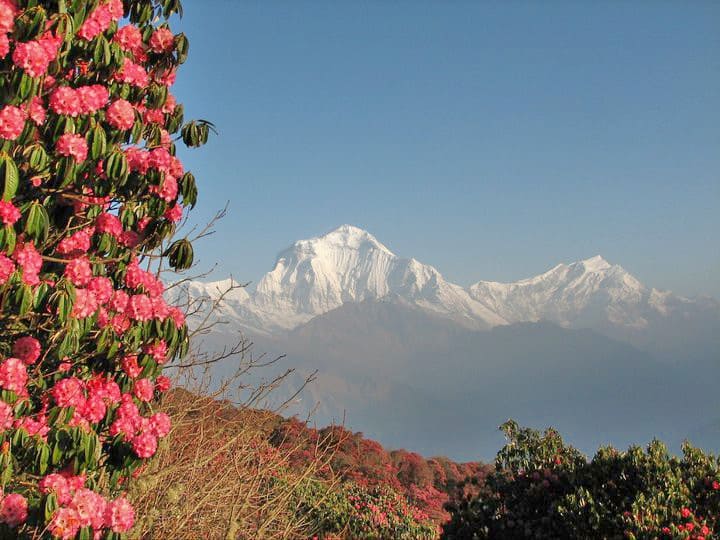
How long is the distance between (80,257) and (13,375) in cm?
115

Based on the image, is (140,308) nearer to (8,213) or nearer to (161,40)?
(8,213)

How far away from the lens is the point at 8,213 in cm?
460

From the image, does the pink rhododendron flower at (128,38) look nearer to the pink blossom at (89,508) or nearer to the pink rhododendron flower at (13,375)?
the pink rhododendron flower at (13,375)

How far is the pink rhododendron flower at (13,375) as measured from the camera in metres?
4.74

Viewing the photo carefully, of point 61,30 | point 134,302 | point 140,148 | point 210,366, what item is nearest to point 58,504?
point 134,302

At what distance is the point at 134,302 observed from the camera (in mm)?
5223

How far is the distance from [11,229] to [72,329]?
0.92 m

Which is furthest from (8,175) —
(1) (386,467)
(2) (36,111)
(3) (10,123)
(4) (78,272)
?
(1) (386,467)

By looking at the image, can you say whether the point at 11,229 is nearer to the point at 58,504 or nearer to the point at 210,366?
the point at 58,504

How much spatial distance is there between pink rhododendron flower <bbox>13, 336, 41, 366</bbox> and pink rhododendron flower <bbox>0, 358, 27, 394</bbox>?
0.83 feet

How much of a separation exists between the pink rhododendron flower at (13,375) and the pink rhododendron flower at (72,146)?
1761mm

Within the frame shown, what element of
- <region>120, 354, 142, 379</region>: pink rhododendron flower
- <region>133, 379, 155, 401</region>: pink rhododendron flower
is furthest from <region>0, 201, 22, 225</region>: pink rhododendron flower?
<region>133, 379, 155, 401</region>: pink rhododendron flower

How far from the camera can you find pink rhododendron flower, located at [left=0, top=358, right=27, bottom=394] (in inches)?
187

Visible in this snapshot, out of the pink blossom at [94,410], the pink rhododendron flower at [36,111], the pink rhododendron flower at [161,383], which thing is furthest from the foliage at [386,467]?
the pink rhododendron flower at [36,111]
